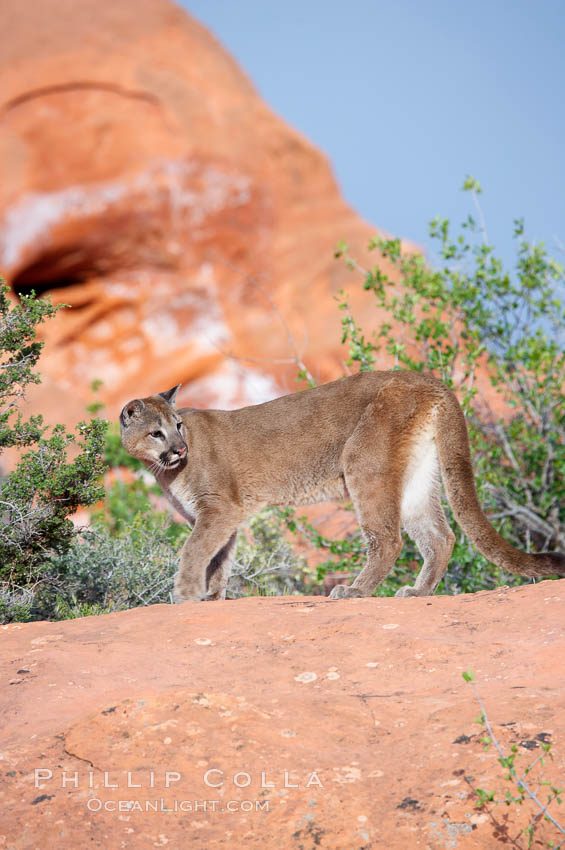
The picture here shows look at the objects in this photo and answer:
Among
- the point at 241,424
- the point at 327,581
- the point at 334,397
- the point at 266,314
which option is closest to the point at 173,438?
the point at 241,424

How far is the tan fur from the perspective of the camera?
195 inches

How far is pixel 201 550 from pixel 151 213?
41.1 feet

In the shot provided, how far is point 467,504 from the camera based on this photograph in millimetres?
4777

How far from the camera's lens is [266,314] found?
1733 cm

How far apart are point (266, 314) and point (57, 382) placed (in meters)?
4.42

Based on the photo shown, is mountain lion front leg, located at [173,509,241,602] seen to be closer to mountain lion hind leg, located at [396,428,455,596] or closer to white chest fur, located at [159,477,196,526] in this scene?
white chest fur, located at [159,477,196,526]

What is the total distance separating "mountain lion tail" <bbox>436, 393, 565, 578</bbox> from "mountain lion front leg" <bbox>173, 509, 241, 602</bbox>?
1371 mm

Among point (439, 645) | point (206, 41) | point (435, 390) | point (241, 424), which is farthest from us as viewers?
point (206, 41)

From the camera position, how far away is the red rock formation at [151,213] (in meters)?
16.2

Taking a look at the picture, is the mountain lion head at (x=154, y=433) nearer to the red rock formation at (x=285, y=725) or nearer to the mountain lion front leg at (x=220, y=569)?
the mountain lion front leg at (x=220, y=569)

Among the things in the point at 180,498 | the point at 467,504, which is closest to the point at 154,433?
the point at 180,498

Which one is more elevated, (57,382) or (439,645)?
(439,645)

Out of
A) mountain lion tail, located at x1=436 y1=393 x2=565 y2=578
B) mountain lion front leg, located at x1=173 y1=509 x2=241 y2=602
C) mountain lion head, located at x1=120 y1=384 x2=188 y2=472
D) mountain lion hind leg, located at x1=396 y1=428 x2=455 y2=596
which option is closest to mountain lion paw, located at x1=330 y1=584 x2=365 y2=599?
mountain lion hind leg, located at x1=396 y1=428 x2=455 y2=596

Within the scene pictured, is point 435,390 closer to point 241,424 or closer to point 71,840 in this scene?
Result: point 241,424
